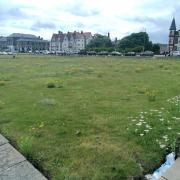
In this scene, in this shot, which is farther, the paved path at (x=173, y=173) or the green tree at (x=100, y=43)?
the green tree at (x=100, y=43)

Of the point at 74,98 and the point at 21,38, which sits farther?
the point at 21,38

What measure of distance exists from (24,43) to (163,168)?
186395mm

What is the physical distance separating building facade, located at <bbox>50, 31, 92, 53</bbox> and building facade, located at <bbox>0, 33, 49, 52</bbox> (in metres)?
10.4

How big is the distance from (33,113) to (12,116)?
25.9 inches

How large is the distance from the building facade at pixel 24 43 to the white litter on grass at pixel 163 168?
181m

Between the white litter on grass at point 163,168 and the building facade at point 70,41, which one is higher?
the building facade at point 70,41

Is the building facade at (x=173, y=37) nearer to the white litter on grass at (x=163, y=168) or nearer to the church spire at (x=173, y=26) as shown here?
the church spire at (x=173, y=26)

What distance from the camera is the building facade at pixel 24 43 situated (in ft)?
603

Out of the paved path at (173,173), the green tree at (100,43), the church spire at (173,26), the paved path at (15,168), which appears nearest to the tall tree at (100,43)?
the green tree at (100,43)

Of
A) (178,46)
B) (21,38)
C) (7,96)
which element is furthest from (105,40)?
(7,96)

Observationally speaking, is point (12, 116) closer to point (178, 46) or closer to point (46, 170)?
point (46, 170)

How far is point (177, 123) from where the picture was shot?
7.63m

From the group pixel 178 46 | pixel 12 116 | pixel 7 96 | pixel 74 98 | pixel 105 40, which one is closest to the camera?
pixel 12 116

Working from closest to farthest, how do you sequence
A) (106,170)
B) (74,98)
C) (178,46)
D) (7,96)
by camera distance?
(106,170) < (74,98) < (7,96) < (178,46)
